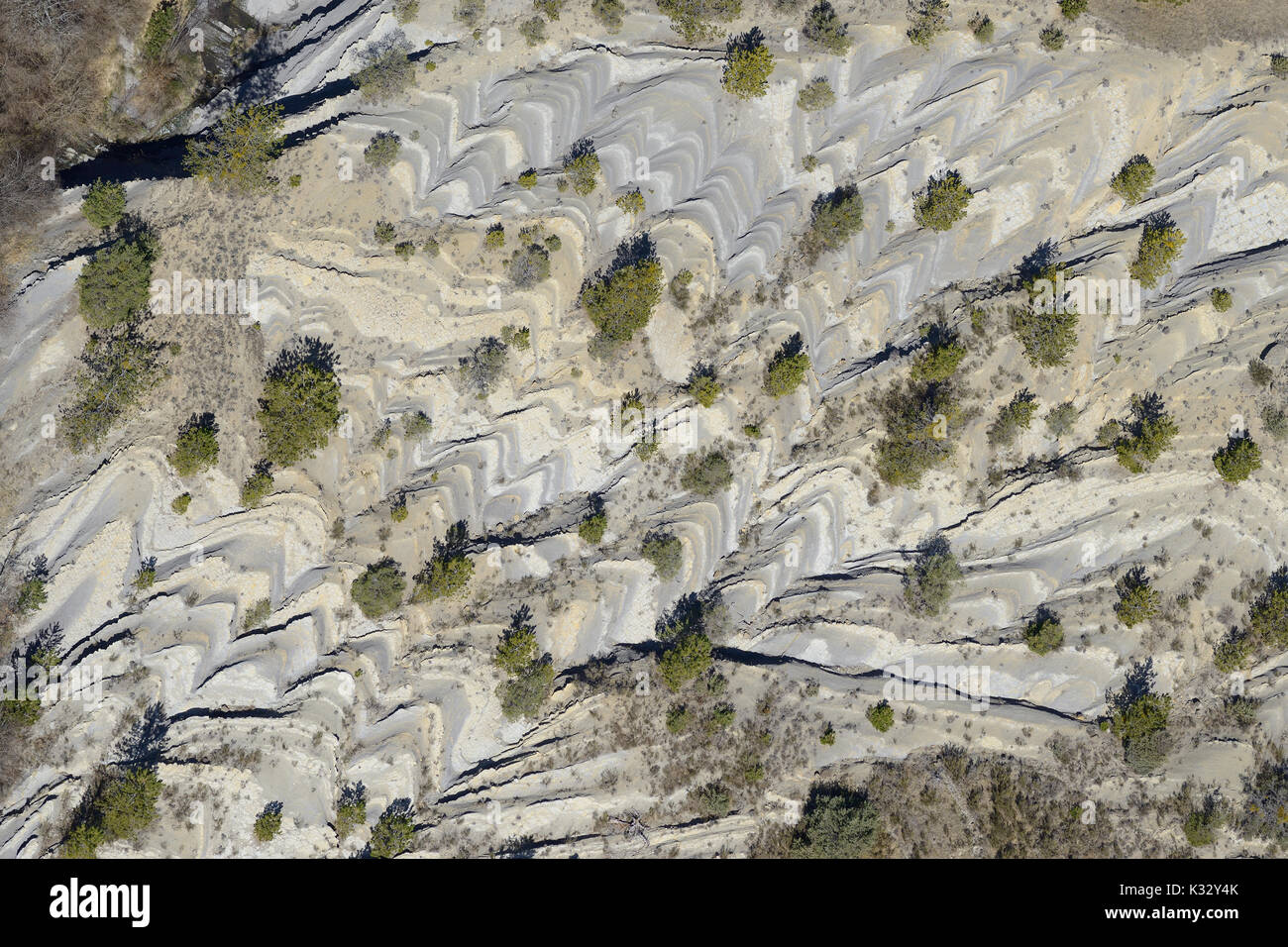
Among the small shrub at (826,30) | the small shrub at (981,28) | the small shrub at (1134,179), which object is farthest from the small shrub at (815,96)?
the small shrub at (1134,179)

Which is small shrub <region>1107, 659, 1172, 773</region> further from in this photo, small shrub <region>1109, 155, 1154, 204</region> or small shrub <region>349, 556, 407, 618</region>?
small shrub <region>349, 556, 407, 618</region>

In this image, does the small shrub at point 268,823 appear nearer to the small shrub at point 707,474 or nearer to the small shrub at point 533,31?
the small shrub at point 707,474

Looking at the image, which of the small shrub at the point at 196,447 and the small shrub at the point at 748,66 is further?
the small shrub at the point at 748,66

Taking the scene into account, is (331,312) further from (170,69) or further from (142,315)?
(170,69)

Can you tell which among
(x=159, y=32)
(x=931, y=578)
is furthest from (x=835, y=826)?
(x=159, y=32)

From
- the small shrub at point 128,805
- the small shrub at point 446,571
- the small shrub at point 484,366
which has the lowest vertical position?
the small shrub at point 128,805

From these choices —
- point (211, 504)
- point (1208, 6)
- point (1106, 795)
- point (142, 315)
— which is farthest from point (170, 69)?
point (1106, 795)
